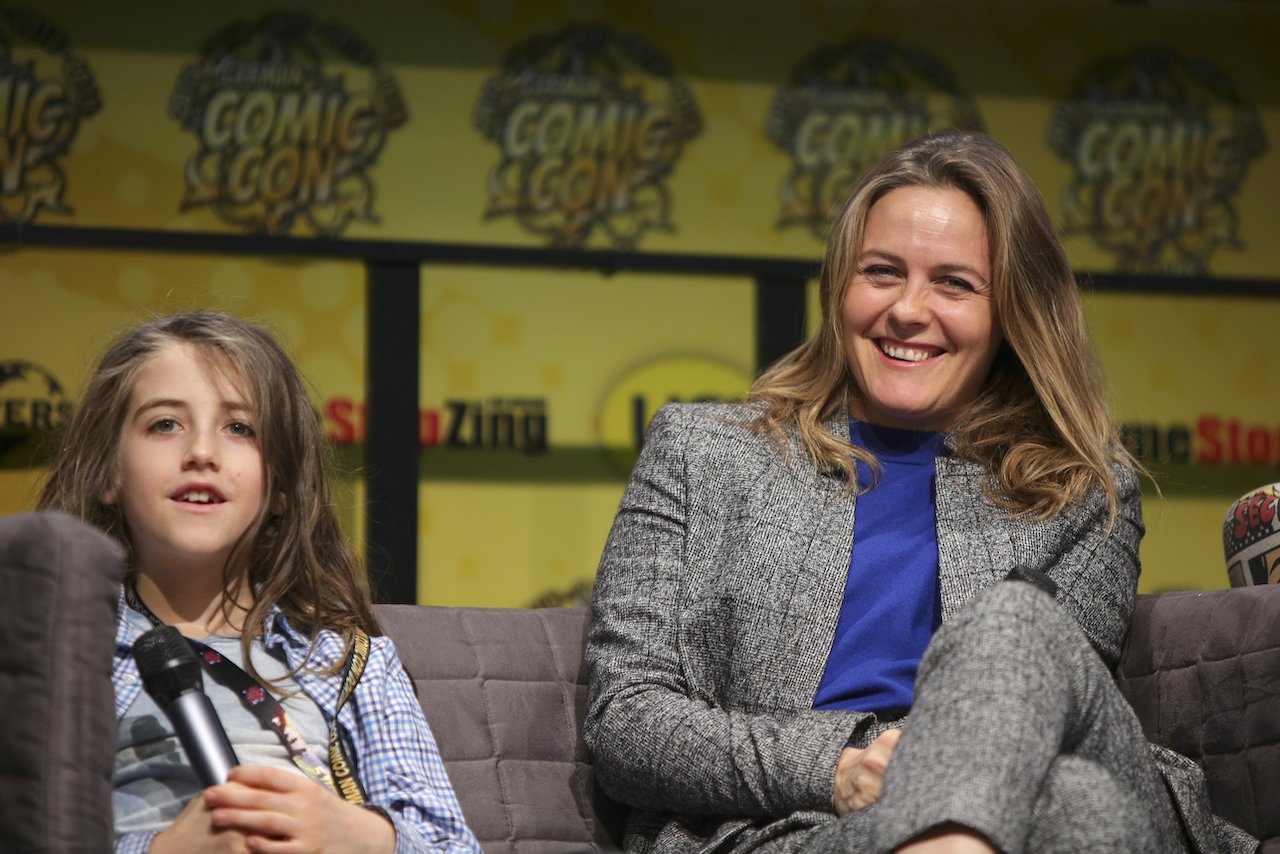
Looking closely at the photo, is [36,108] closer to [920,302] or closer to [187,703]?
[920,302]

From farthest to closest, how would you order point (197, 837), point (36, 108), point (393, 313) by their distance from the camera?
point (36, 108)
point (393, 313)
point (197, 837)

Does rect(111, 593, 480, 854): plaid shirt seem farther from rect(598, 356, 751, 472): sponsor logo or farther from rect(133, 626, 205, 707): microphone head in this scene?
rect(598, 356, 751, 472): sponsor logo

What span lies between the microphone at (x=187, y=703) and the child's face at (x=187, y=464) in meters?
0.27

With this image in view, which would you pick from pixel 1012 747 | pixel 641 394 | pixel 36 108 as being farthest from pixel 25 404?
pixel 1012 747

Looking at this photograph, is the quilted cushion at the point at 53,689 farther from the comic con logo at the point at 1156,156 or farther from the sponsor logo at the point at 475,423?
the comic con logo at the point at 1156,156

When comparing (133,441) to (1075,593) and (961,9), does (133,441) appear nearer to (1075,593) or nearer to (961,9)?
(1075,593)

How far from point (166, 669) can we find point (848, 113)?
3.51 m

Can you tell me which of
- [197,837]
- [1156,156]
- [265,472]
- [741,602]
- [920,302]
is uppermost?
[1156,156]

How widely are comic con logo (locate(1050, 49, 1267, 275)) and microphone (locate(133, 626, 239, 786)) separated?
12.2 feet

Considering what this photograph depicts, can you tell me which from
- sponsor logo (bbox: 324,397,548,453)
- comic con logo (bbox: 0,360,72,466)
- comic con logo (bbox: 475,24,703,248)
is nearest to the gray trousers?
sponsor logo (bbox: 324,397,548,453)

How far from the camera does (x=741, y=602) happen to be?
1687 mm

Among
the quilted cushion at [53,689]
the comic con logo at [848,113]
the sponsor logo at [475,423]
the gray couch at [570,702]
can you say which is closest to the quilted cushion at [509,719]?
the gray couch at [570,702]

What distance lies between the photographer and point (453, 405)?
405cm

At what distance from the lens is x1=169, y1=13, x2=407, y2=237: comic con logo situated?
4.07 m
